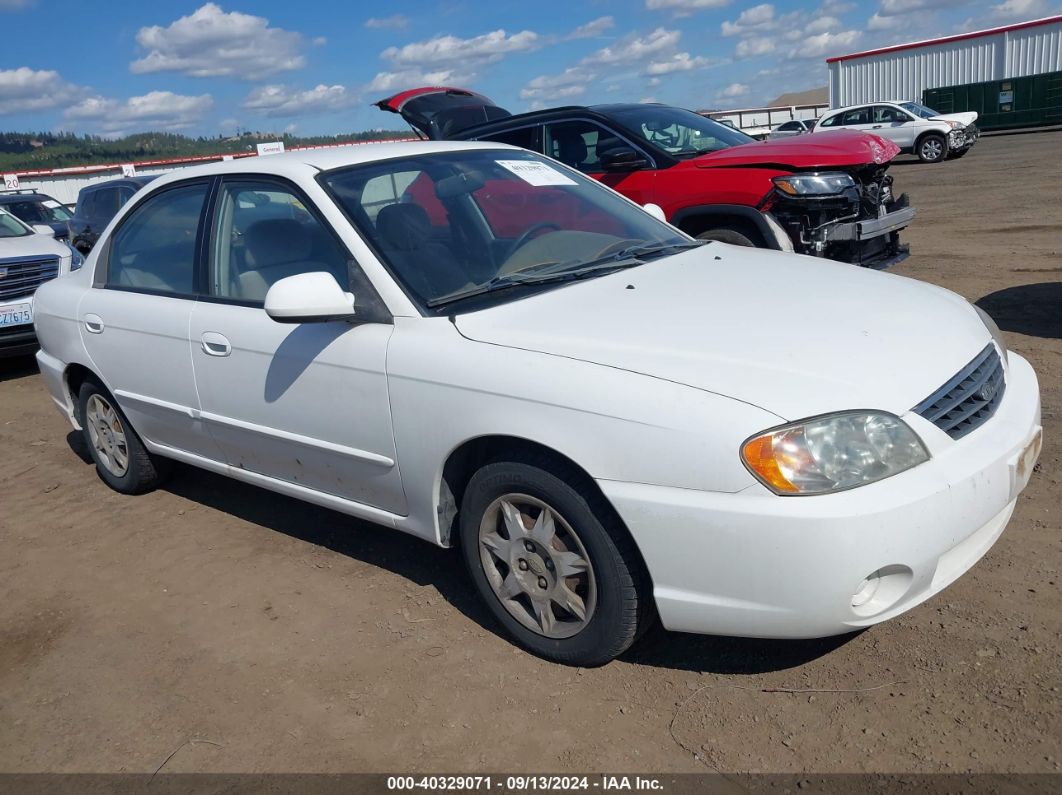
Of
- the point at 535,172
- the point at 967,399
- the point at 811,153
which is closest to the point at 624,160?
the point at 811,153

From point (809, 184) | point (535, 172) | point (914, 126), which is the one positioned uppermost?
point (535, 172)

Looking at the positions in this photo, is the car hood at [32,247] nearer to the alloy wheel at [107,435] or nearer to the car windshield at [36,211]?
the alloy wheel at [107,435]

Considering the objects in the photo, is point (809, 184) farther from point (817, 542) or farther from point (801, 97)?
point (801, 97)

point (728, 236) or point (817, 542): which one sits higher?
point (728, 236)

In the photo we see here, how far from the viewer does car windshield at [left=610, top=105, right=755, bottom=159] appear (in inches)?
298

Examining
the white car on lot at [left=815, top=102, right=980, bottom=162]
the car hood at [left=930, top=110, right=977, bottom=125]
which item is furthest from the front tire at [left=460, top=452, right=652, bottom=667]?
the car hood at [left=930, top=110, right=977, bottom=125]

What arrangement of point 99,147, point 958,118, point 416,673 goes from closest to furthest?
point 416,673 → point 958,118 → point 99,147

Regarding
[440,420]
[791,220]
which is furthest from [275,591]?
[791,220]

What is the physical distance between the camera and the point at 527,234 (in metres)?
3.83

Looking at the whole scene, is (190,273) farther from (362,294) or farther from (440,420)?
(440,420)

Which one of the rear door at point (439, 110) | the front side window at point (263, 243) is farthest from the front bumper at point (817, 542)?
the rear door at point (439, 110)

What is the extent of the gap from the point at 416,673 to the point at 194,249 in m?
2.23

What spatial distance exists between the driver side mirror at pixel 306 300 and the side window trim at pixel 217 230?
169mm

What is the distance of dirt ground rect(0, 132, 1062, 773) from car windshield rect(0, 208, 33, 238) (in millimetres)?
6301
